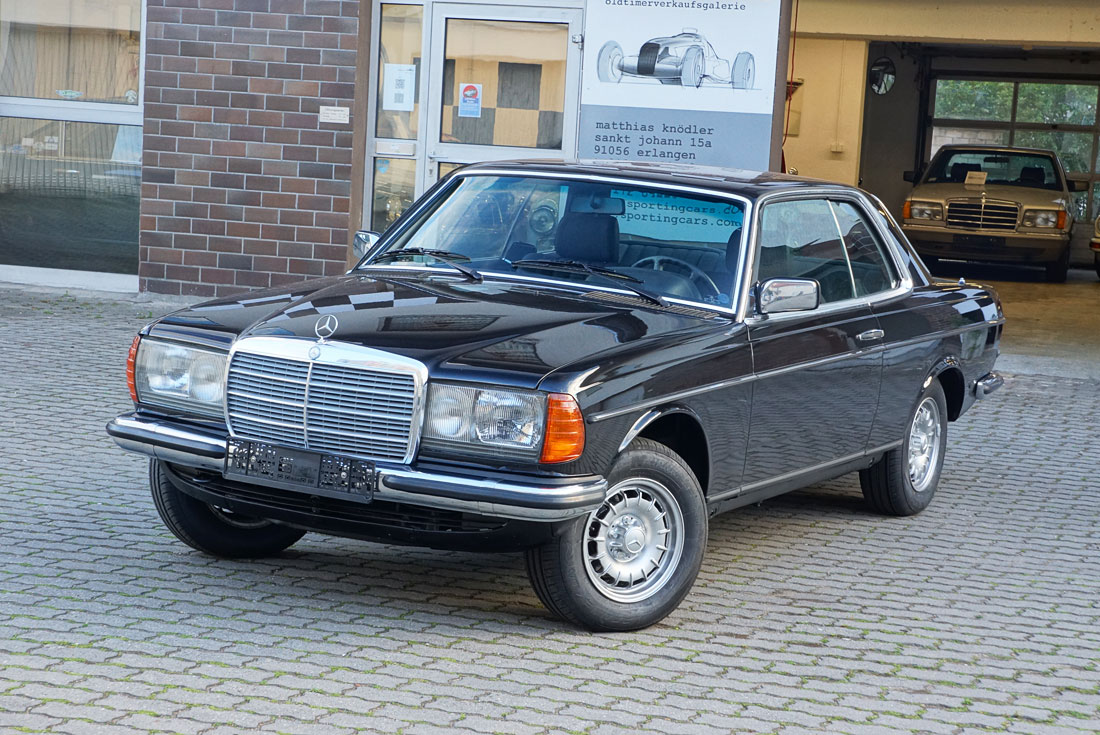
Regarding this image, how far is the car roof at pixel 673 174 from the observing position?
591 centimetres

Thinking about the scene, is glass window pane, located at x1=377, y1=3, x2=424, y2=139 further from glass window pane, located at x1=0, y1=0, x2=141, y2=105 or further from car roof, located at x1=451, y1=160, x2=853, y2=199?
car roof, located at x1=451, y1=160, x2=853, y2=199

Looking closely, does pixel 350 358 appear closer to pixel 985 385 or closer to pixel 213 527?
pixel 213 527

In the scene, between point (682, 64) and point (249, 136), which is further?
point (249, 136)

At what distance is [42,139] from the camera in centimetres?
1366

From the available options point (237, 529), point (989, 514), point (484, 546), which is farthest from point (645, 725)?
point (989, 514)

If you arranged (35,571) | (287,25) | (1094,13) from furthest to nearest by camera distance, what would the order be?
(1094,13), (287,25), (35,571)

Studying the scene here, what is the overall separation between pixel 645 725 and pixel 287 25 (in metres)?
9.77

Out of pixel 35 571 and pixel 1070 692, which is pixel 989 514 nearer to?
pixel 1070 692

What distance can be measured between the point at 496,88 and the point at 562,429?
8825mm

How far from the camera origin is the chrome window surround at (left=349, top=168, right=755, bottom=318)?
5547mm

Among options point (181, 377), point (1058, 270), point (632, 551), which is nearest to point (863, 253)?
point (632, 551)

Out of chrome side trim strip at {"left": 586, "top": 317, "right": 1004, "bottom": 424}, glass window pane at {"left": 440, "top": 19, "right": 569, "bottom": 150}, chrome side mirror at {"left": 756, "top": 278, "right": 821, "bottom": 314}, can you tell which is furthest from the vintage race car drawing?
chrome side mirror at {"left": 756, "top": 278, "right": 821, "bottom": 314}

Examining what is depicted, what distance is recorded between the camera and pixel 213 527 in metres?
5.58

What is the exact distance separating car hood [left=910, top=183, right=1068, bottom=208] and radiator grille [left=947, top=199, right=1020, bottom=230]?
0.13m
